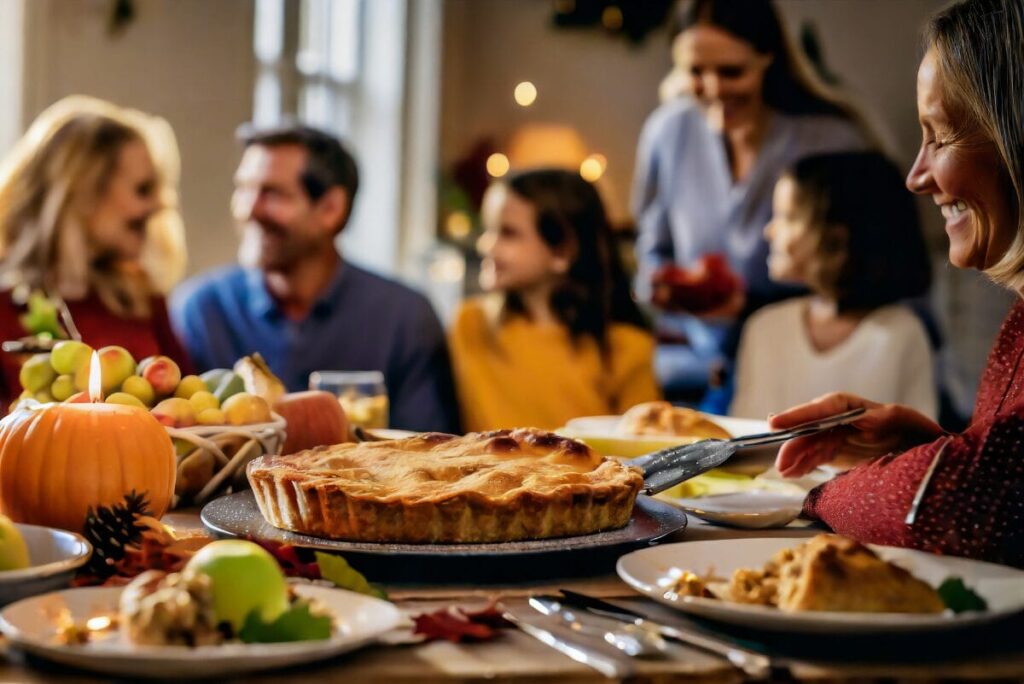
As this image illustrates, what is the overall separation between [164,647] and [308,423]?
90cm

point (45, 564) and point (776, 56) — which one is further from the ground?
point (776, 56)

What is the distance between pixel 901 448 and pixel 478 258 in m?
5.26

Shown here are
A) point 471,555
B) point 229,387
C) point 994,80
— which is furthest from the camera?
point 229,387

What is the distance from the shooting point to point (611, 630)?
3.12 ft

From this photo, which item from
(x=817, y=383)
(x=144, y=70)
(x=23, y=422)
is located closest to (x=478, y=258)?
(x=144, y=70)

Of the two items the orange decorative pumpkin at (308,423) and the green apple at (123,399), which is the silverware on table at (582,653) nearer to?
the green apple at (123,399)

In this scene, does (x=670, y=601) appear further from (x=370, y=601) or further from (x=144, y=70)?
(x=144, y=70)

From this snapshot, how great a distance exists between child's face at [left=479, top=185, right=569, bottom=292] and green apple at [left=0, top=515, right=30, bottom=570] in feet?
11.2

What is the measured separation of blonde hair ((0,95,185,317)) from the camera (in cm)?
378

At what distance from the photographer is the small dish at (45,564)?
952 millimetres

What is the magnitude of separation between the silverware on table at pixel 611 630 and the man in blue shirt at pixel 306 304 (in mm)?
3086

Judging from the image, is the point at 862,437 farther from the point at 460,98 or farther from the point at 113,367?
the point at 460,98

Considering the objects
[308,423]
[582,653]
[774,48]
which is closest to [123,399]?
[308,423]

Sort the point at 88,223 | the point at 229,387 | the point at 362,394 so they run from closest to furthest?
the point at 229,387, the point at 362,394, the point at 88,223
